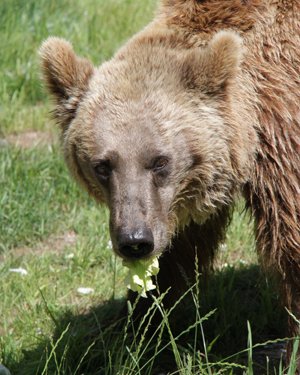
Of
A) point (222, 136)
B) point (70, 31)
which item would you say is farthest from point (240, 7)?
point (70, 31)

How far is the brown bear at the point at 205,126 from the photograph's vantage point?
4.69 m

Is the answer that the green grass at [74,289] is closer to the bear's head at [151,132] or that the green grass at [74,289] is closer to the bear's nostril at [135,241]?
the bear's nostril at [135,241]

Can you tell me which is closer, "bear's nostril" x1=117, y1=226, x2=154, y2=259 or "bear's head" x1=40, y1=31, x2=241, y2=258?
"bear's nostril" x1=117, y1=226, x2=154, y2=259

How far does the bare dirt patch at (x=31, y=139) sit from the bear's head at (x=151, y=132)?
294 cm

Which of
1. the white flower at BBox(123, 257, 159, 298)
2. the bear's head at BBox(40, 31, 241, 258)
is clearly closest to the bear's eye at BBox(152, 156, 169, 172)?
the bear's head at BBox(40, 31, 241, 258)

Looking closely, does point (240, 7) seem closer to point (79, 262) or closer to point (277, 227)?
point (277, 227)

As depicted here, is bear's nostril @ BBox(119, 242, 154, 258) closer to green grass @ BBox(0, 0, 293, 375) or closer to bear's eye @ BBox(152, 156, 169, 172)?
green grass @ BBox(0, 0, 293, 375)

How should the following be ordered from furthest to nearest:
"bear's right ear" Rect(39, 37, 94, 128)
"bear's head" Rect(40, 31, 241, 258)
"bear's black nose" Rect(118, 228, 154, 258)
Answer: "bear's right ear" Rect(39, 37, 94, 128) < "bear's head" Rect(40, 31, 241, 258) < "bear's black nose" Rect(118, 228, 154, 258)

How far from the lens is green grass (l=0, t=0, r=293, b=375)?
17.5ft

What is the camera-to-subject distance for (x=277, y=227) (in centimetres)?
478

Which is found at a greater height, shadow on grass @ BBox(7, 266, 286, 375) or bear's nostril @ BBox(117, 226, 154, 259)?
bear's nostril @ BBox(117, 226, 154, 259)

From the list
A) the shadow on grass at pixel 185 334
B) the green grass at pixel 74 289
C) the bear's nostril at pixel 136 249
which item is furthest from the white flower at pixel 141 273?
the shadow on grass at pixel 185 334

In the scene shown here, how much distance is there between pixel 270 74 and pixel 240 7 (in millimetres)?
428

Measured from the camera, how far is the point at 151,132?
4699mm
